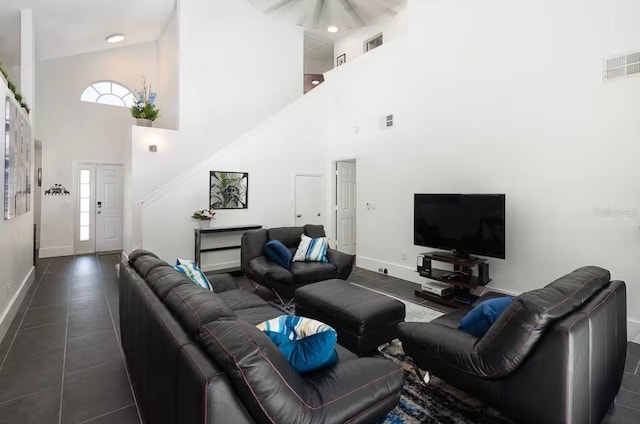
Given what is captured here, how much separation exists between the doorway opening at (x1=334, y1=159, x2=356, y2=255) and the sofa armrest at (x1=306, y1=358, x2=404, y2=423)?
5296 mm

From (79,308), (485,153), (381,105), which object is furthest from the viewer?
(381,105)

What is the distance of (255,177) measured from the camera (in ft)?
20.0

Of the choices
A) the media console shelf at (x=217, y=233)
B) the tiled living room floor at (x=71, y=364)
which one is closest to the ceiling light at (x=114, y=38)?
the media console shelf at (x=217, y=233)

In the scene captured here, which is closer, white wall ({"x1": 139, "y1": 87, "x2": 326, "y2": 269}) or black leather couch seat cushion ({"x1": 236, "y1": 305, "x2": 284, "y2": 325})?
black leather couch seat cushion ({"x1": 236, "y1": 305, "x2": 284, "y2": 325})

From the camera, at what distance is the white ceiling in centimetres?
496

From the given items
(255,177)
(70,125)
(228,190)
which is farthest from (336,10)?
(70,125)

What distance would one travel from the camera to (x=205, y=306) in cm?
148

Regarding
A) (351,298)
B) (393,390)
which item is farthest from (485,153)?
(393,390)

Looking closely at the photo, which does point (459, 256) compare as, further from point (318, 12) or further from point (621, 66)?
point (318, 12)

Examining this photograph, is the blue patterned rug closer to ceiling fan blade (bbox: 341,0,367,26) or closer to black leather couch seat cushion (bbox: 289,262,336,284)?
black leather couch seat cushion (bbox: 289,262,336,284)

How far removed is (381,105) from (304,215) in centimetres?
262

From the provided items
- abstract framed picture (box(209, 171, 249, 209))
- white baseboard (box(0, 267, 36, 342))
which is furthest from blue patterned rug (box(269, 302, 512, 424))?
abstract framed picture (box(209, 171, 249, 209))

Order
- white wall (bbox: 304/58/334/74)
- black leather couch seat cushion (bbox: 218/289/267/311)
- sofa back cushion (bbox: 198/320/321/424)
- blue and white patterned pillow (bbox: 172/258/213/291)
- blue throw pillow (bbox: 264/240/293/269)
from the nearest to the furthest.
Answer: sofa back cushion (bbox: 198/320/321/424)
blue and white patterned pillow (bbox: 172/258/213/291)
black leather couch seat cushion (bbox: 218/289/267/311)
blue throw pillow (bbox: 264/240/293/269)
white wall (bbox: 304/58/334/74)

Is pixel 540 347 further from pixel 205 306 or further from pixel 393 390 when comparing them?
pixel 205 306
